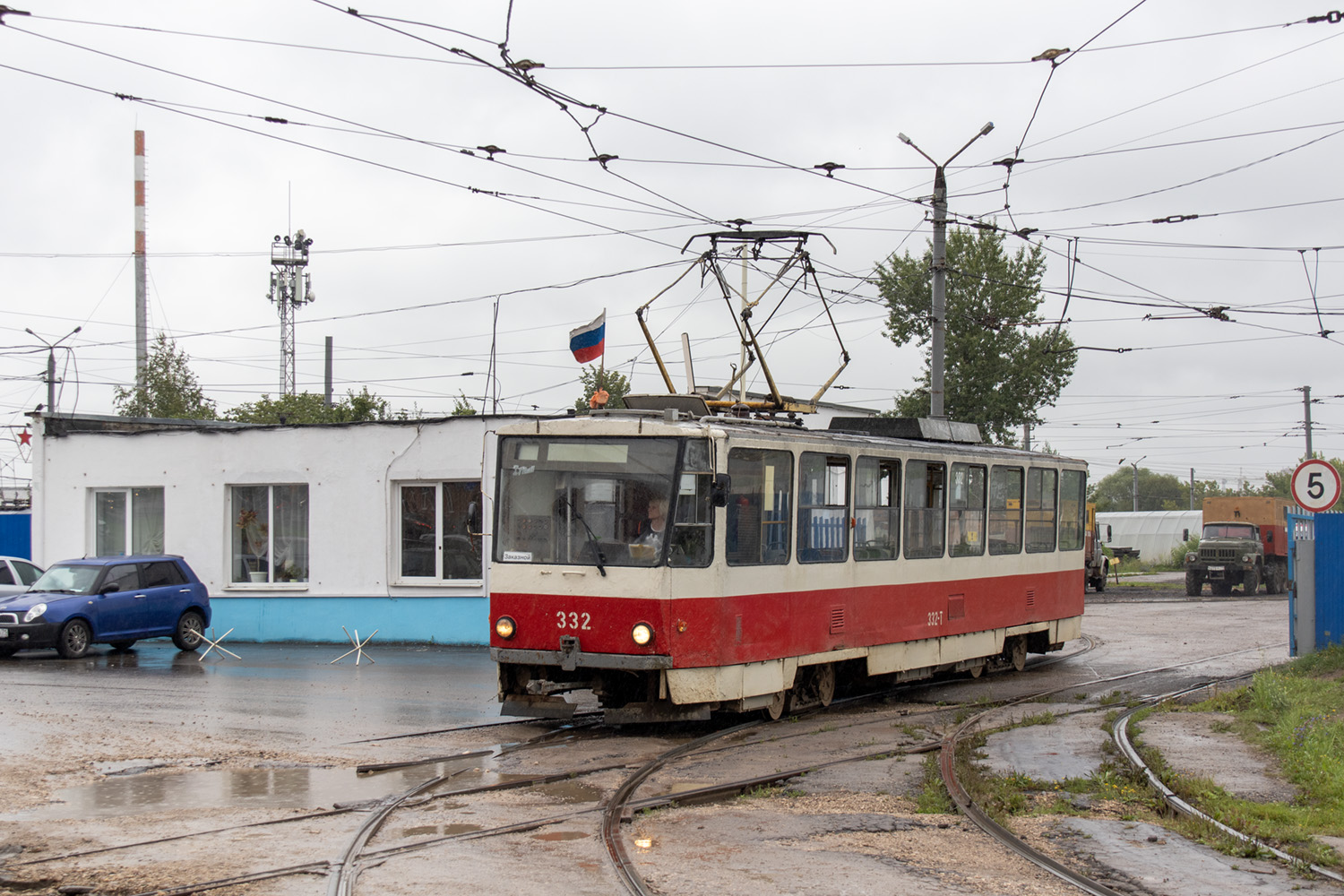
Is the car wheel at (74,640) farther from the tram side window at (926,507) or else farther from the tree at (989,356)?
the tree at (989,356)

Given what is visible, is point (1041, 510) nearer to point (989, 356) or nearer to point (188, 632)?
point (188, 632)

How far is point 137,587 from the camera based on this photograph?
20594 millimetres

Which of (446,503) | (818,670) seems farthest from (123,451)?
(818,670)

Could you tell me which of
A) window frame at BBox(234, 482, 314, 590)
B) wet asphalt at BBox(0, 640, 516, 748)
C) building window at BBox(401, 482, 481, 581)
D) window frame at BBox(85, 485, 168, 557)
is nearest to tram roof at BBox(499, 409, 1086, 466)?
wet asphalt at BBox(0, 640, 516, 748)

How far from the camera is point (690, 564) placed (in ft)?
37.5

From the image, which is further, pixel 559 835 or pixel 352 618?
pixel 352 618

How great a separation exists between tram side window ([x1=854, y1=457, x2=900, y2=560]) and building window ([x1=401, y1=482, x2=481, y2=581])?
8.37 metres

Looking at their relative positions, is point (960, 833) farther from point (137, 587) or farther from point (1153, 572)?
point (1153, 572)

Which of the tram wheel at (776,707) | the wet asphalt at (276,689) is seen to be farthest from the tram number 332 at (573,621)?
the tram wheel at (776,707)

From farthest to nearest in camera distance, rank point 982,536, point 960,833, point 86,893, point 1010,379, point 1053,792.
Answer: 1. point 1010,379
2. point 982,536
3. point 1053,792
4. point 960,833
5. point 86,893

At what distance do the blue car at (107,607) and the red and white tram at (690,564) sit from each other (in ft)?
34.3

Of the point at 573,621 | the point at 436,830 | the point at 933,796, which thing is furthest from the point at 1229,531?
the point at 436,830

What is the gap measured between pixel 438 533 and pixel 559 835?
1397 cm

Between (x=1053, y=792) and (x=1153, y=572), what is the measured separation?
173ft
